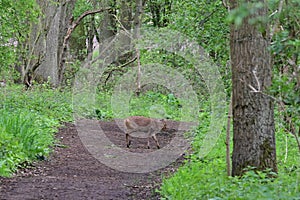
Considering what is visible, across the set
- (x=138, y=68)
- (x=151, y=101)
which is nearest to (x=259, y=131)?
(x=151, y=101)

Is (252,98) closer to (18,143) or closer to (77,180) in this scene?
(77,180)

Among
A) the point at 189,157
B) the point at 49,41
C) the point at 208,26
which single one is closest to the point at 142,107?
the point at 208,26

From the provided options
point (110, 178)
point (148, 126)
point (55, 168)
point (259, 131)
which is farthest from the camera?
point (148, 126)

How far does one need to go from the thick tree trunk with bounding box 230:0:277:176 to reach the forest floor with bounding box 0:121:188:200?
4.39 feet

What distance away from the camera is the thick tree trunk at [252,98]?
21.4 ft

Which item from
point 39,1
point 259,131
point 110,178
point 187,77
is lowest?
point 110,178

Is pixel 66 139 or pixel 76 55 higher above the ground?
pixel 76 55

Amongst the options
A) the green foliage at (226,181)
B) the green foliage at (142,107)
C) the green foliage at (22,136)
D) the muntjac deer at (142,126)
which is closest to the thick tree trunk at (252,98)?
the green foliage at (226,181)

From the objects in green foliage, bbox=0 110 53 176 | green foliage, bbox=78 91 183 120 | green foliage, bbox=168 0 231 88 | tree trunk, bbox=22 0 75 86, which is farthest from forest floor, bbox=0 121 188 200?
tree trunk, bbox=22 0 75 86

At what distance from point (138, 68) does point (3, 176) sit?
45.1ft

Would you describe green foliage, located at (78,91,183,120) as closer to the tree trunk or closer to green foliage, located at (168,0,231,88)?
the tree trunk

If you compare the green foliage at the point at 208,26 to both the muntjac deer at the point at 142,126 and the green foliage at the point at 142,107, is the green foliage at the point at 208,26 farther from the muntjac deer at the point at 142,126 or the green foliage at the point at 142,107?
the muntjac deer at the point at 142,126

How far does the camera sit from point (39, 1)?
1841 centimetres

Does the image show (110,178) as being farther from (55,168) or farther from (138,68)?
(138,68)
